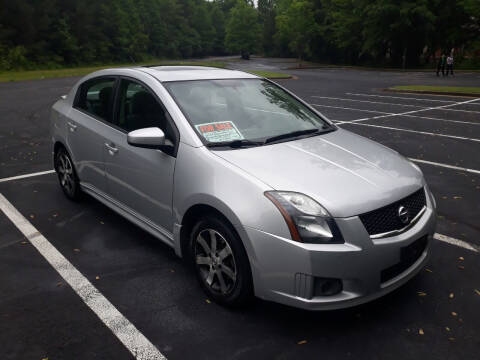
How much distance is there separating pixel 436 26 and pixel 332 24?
1513 cm

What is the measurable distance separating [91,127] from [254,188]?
2511 mm

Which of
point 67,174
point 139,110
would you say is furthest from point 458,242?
point 67,174

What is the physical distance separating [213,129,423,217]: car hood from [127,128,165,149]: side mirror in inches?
19.6

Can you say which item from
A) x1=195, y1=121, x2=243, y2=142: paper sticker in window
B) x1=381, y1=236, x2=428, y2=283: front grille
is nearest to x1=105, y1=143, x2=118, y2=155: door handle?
x1=195, y1=121, x2=243, y2=142: paper sticker in window

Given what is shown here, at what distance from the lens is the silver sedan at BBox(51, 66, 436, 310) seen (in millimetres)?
2854

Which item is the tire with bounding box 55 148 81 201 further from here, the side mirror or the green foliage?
the green foliage

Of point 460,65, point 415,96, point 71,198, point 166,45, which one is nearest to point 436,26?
point 460,65

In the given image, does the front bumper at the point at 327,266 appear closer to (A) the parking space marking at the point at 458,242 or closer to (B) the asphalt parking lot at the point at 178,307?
(B) the asphalt parking lot at the point at 178,307

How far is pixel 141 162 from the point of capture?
12.8 ft

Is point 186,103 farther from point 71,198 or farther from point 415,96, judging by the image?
point 415,96

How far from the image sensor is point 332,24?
2169 inches

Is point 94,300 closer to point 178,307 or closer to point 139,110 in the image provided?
point 178,307

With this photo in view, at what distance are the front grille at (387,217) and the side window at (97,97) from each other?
2845 millimetres

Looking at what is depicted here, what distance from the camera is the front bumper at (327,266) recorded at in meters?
2.79
